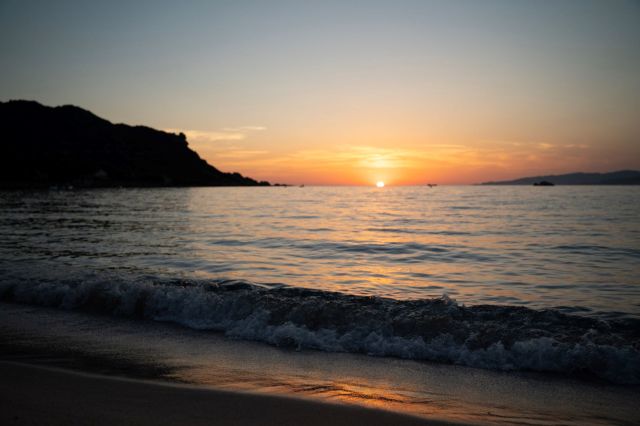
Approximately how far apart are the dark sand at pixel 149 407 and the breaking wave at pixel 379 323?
2.92 meters

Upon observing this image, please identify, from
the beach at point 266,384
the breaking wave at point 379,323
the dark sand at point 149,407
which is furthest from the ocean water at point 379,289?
the dark sand at point 149,407

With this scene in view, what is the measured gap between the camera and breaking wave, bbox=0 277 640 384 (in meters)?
7.46

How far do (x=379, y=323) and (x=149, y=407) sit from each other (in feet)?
17.7

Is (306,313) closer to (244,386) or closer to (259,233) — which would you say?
(244,386)

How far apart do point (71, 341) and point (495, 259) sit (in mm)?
15969

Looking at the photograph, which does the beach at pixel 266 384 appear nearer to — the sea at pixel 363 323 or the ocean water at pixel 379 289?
the sea at pixel 363 323

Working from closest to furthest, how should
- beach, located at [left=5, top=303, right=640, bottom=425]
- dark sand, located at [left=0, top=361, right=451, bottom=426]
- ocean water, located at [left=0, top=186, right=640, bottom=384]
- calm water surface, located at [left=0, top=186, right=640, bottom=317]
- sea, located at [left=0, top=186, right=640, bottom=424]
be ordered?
dark sand, located at [left=0, top=361, right=451, bottom=426] → beach, located at [left=5, top=303, right=640, bottom=425] → sea, located at [left=0, top=186, right=640, bottom=424] → ocean water, located at [left=0, top=186, right=640, bottom=384] → calm water surface, located at [left=0, top=186, right=640, bottom=317]

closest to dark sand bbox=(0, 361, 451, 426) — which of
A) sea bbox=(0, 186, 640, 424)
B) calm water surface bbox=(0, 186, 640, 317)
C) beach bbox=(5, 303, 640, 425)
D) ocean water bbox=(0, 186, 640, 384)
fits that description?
beach bbox=(5, 303, 640, 425)

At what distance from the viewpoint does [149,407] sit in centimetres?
513

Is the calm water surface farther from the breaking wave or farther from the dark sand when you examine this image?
the dark sand

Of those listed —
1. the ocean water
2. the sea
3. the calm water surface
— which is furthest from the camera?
the calm water surface

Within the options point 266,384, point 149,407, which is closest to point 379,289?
point 266,384

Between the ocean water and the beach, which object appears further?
the ocean water

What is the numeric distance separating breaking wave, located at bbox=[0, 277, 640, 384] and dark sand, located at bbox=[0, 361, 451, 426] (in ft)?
9.59
